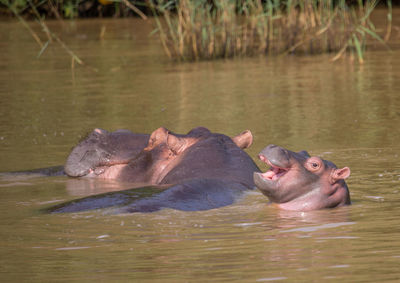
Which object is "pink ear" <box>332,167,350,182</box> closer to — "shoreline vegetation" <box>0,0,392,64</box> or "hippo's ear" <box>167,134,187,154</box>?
"hippo's ear" <box>167,134,187,154</box>

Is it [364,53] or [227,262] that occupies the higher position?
[227,262]

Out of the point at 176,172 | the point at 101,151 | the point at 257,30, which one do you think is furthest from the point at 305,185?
the point at 257,30

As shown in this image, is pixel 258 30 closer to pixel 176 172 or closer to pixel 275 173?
pixel 176 172

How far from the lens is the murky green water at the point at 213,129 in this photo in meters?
3.18

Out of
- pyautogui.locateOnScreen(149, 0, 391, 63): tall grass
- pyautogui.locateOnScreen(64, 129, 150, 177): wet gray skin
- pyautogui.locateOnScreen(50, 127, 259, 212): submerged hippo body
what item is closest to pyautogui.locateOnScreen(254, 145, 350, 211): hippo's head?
pyautogui.locateOnScreen(50, 127, 259, 212): submerged hippo body

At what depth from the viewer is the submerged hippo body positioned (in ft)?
13.7

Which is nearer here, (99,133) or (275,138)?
(99,133)

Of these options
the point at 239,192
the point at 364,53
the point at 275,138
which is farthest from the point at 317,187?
the point at 364,53

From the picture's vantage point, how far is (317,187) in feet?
13.5

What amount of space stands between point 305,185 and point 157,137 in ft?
3.80

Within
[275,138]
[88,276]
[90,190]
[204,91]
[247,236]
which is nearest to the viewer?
[88,276]

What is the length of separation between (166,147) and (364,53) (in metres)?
7.00

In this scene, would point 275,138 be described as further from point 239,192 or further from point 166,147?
point 239,192

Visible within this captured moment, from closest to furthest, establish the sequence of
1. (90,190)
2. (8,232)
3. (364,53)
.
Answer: (8,232) < (90,190) < (364,53)
